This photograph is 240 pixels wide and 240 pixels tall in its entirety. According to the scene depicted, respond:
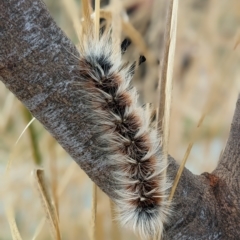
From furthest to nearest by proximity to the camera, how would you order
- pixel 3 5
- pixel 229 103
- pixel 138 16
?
pixel 138 16, pixel 229 103, pixel 3 5

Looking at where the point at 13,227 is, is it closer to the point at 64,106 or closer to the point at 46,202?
the point at 46,202

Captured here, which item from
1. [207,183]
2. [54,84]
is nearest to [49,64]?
[54,84]

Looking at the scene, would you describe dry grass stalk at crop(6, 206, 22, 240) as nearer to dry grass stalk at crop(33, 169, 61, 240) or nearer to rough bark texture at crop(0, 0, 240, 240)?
dry grass stalk at crop(33, 169, 61, 240)

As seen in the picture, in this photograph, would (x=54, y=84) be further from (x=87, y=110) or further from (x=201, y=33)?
(x=201, y=33)

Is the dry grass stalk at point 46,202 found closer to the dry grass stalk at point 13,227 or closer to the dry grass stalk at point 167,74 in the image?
the dry grass stalk at point 13,227

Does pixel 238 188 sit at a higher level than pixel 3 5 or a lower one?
lower
